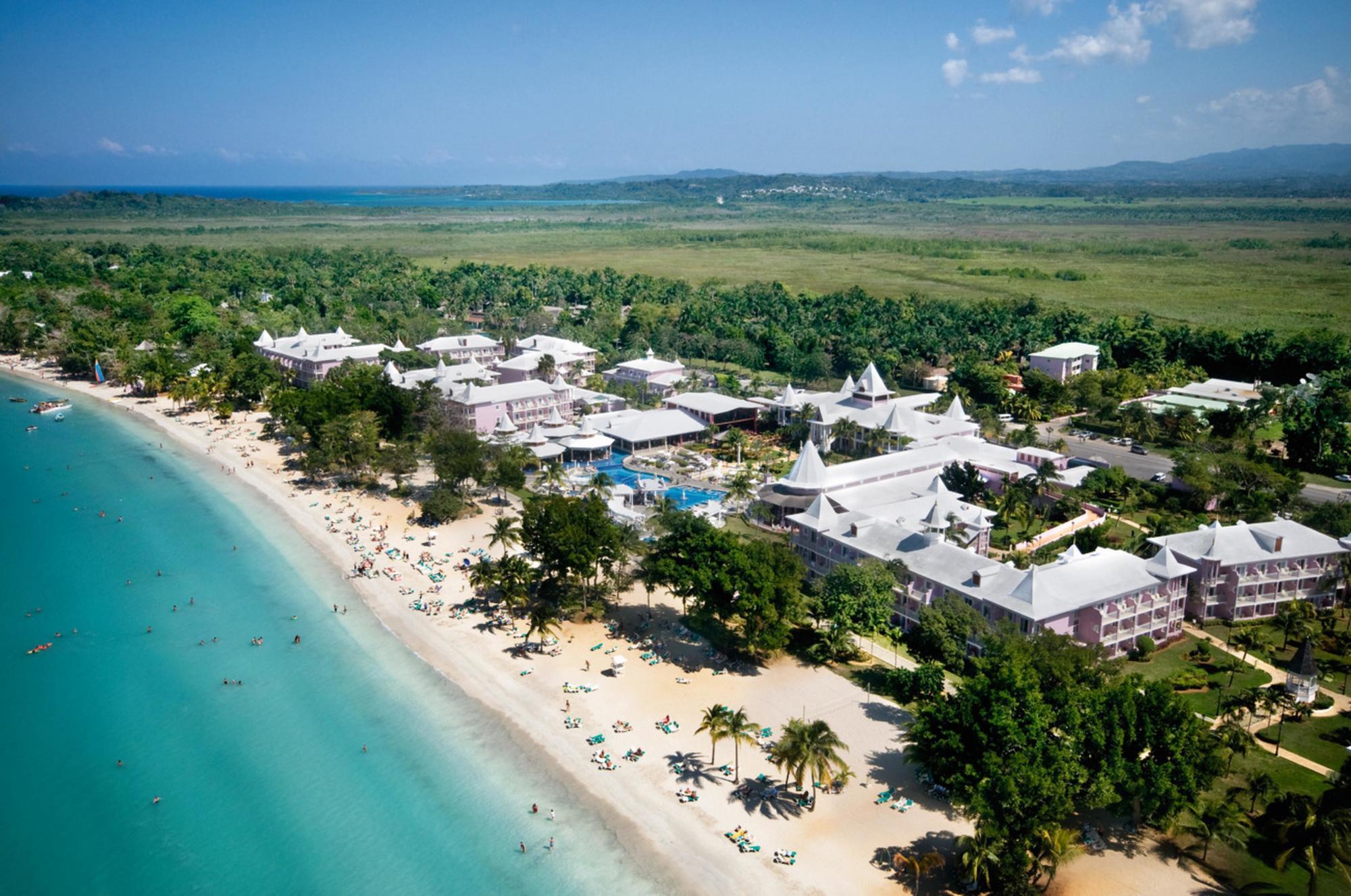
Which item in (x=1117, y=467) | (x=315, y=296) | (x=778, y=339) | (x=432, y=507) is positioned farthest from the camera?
(x=315, y=296)

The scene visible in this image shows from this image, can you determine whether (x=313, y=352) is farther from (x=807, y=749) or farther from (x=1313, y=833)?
(x=1313, y=833)

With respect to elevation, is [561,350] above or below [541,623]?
above

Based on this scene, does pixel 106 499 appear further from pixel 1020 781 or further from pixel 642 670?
pixel 1020 781

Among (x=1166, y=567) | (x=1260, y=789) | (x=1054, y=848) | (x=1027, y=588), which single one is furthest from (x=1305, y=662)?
(x=1054, y=848)

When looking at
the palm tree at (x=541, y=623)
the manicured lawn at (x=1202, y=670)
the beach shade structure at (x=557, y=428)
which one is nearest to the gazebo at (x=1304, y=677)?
the manicured lawn at (x=1202, y=670)

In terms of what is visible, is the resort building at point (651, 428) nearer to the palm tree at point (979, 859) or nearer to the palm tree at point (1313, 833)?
the palm tree at point (979, 859)

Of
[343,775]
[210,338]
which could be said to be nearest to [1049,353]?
[343,775]

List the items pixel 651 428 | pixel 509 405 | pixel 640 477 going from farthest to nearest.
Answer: pixel 509 405 < pixel 651 428 < pixel 640 477
